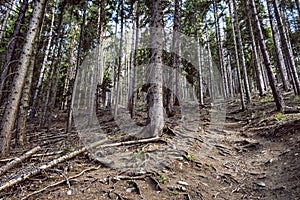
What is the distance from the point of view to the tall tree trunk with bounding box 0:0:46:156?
5469mm

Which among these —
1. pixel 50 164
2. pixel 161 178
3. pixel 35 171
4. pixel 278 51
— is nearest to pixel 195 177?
pixel 161 178

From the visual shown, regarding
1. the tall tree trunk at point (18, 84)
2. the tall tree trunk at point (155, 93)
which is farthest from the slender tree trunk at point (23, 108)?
the tall tree trunk at point (155, 93)

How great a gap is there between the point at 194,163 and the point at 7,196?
364cm

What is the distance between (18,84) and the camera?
5.74 m

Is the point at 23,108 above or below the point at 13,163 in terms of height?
above

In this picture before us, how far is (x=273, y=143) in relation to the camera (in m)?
6.03

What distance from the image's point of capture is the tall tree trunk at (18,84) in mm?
5469

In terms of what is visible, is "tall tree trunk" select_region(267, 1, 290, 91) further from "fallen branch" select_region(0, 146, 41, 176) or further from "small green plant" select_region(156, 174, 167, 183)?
"fallen branch" select_region(0, 146, 41, 176)

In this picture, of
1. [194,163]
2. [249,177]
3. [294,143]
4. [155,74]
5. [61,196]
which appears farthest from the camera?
[155,74]

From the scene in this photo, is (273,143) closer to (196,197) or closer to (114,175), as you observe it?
(196,197)

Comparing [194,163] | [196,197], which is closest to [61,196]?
[196,197]

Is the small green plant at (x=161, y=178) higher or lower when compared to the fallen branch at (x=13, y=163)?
lower

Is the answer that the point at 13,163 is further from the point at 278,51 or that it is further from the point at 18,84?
the point at 278,51

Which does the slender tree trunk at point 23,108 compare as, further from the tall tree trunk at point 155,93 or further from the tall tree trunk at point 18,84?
the tall tree trunk at point 155,93
